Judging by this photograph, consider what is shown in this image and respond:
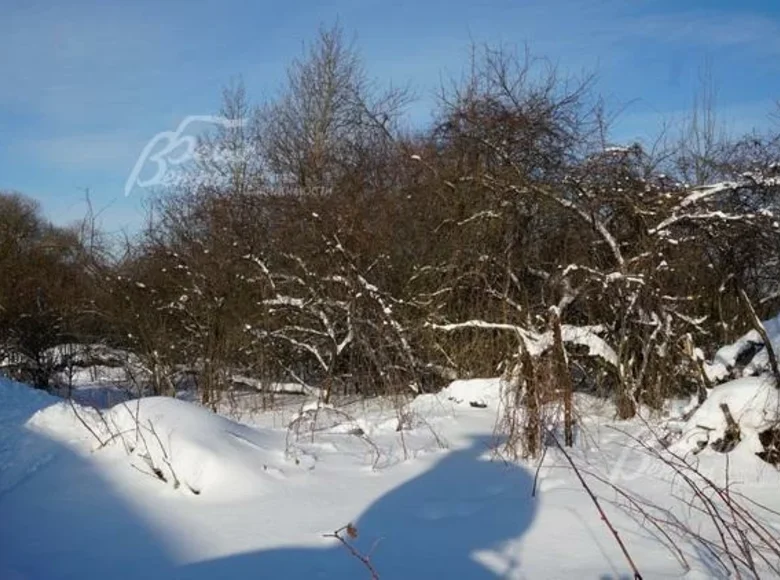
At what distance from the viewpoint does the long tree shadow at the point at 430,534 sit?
13.2ft

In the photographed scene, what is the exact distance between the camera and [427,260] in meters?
11.1

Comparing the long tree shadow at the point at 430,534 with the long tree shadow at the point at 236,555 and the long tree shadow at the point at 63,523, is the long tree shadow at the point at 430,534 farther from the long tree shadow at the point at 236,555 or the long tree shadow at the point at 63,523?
the long tree shadow at the point at 63,523

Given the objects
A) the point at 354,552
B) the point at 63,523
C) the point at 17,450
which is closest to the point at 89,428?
the point at 17,450

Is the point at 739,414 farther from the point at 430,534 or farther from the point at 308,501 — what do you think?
the point at 308,501

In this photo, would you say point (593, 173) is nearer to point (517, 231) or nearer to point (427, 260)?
point (517, 231)

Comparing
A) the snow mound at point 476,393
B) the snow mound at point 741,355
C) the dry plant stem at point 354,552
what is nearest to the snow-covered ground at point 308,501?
the dry plant stem at point 354,552

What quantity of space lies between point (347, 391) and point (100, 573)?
26.0ft

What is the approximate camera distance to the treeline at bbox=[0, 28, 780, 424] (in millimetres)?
8594

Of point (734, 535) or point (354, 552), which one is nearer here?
point (354, 552)

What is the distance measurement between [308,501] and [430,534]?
916mm

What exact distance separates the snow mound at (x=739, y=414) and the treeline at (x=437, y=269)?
973 millimetres

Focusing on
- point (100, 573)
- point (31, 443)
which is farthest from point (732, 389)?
point (31, 443)

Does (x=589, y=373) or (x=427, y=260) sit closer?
(x=589, y=373)

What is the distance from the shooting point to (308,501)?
5.09 m
